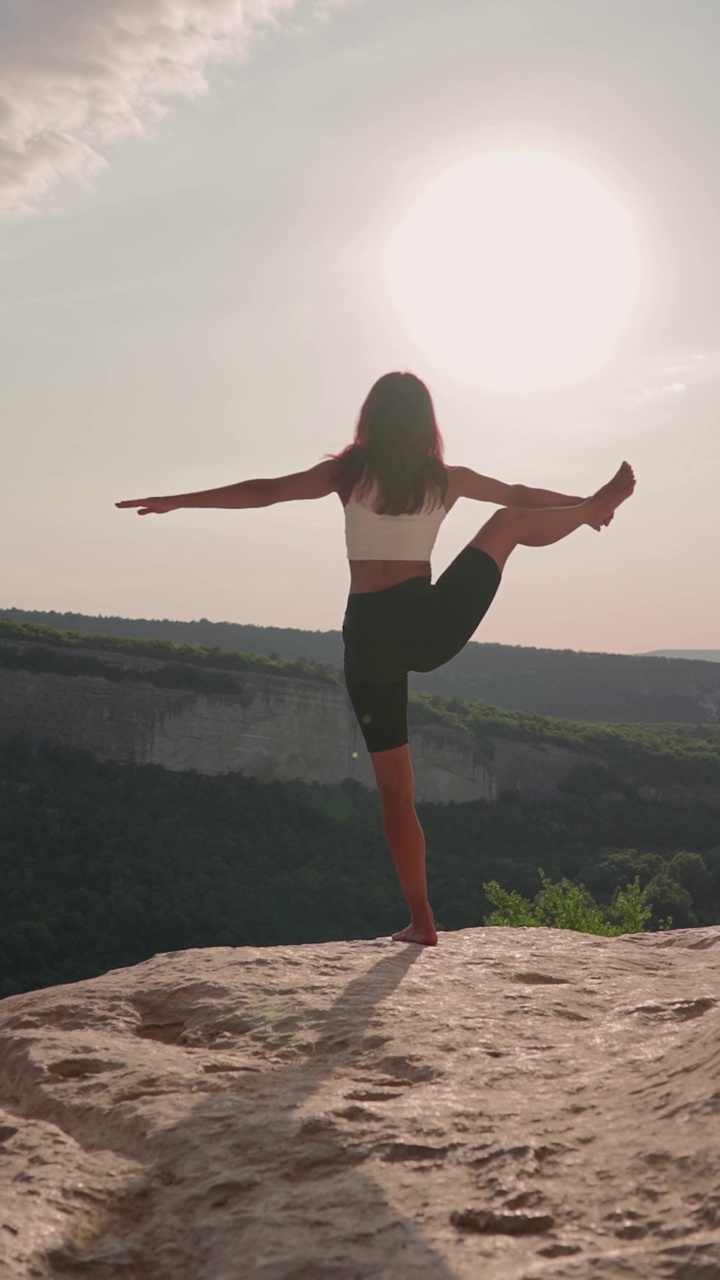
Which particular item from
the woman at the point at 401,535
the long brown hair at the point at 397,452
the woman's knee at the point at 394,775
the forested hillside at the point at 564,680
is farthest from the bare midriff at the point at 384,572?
the forested hillside at the point at 564,680

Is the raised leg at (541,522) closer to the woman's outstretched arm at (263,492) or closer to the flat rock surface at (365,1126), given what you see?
the woman's outstretched arm at (263,492)

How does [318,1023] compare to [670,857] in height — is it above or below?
above

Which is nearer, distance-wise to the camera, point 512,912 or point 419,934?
point 419,934

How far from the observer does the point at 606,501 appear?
4.42 meters

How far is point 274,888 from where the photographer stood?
5322 centimetres

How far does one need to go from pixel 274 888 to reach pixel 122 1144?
52.0 meters

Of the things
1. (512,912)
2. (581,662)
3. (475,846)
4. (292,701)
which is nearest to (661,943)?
(512,912)

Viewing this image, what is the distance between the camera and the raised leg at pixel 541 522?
4.40m

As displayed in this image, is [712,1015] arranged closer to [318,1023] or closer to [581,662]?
[318,1023]

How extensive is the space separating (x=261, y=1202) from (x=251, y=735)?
62.0 m

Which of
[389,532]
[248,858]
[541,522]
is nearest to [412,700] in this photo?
[248,858]

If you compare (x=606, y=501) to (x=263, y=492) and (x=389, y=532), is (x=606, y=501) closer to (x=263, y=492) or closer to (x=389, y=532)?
(x=389, y=532)

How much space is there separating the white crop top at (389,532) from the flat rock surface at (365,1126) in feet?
5.17

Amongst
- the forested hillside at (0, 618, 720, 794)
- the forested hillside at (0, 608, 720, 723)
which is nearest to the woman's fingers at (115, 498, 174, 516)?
the forested hillside at (0, 618, 720, 794)
